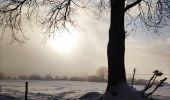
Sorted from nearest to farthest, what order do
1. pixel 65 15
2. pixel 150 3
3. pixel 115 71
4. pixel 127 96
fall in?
1. pixel 127 96
2. pixel 115 71
3. pixel 150 3
4. pixel 65 15

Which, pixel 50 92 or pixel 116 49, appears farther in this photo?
pixel 50 92

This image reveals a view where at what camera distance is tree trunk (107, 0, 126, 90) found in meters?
16.9

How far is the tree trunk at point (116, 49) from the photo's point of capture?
1689 cm

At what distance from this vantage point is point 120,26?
17.1 m

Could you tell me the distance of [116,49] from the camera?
1695 centimetres

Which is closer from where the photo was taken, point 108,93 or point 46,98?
point 108,93

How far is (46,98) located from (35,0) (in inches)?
203

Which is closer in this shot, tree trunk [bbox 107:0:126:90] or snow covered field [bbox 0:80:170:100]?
tree trunk [bbox 107:0:126:90]

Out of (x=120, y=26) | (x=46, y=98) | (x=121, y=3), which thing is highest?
(x=121, y=3)

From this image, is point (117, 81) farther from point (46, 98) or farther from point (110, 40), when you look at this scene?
point (46, 98)

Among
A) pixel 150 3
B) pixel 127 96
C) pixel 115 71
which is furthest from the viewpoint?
pixel 150 3

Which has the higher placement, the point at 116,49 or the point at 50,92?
the point at 116,49

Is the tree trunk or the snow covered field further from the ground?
the tree trunk

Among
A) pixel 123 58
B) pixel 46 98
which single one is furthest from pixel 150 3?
pixel 46 98
